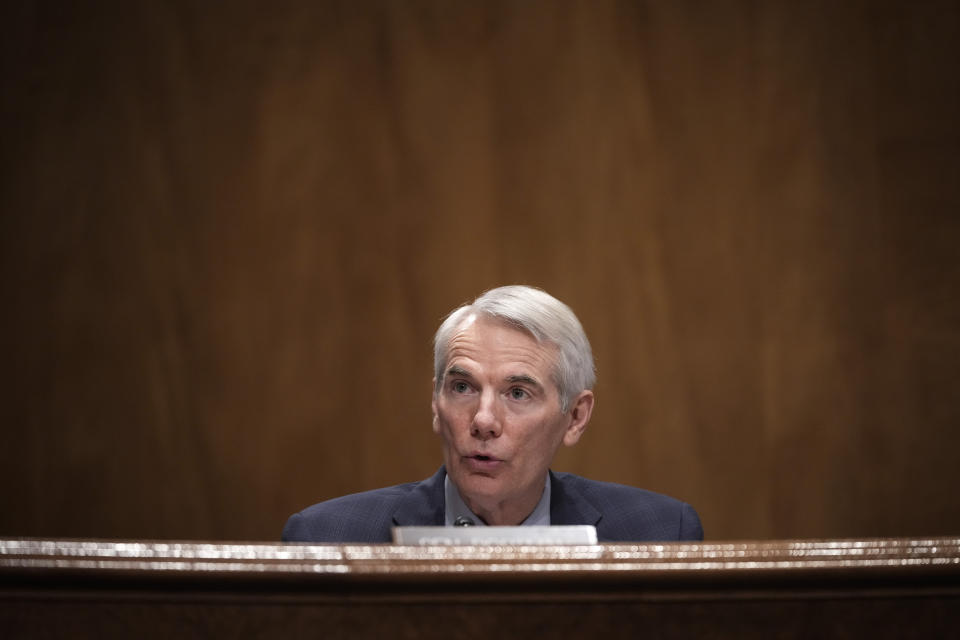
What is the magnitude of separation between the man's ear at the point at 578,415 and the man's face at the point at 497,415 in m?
0.07

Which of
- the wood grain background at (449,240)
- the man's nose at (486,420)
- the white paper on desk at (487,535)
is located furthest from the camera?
the wood grain background at (449,240)

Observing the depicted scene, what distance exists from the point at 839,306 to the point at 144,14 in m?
2.42

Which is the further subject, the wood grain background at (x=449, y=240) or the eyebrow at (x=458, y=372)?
the wood grain background at (x=449, y=240)

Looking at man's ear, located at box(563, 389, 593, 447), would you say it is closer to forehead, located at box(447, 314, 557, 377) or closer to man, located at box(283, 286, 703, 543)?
→ man, located at box(283, 286, 703, 543)

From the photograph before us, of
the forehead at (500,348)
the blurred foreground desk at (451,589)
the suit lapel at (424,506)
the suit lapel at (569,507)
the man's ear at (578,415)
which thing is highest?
the forehead at (500,348)

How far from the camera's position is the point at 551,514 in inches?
69.1

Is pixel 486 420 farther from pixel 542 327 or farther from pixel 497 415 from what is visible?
pixel 542 327

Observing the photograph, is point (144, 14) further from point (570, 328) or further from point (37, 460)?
point (570, 328)

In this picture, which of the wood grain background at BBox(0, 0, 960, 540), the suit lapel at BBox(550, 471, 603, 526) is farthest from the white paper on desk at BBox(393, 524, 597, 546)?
the wood grain background at BBox(0, 0, 960, 540)

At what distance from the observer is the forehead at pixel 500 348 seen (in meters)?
1.67

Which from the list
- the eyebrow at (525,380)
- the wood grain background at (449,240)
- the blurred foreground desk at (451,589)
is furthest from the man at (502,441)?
the wood grain background at (449,240)

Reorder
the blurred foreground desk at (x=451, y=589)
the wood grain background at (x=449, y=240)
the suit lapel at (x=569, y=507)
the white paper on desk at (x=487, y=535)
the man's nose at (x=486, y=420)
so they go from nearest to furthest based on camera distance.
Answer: the blurred foreground desk at (x=451, y=589) → the white paper on desk at (x=487, y=535) → the man's nose at (x=486, y=420) → the suit lapel at (x=569, y=507) → the wood grain background at (x=449, y=240)

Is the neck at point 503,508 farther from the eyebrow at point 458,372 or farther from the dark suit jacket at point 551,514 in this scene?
the eyebrow at point 458,372

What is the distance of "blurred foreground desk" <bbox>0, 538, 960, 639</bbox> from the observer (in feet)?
2.30
